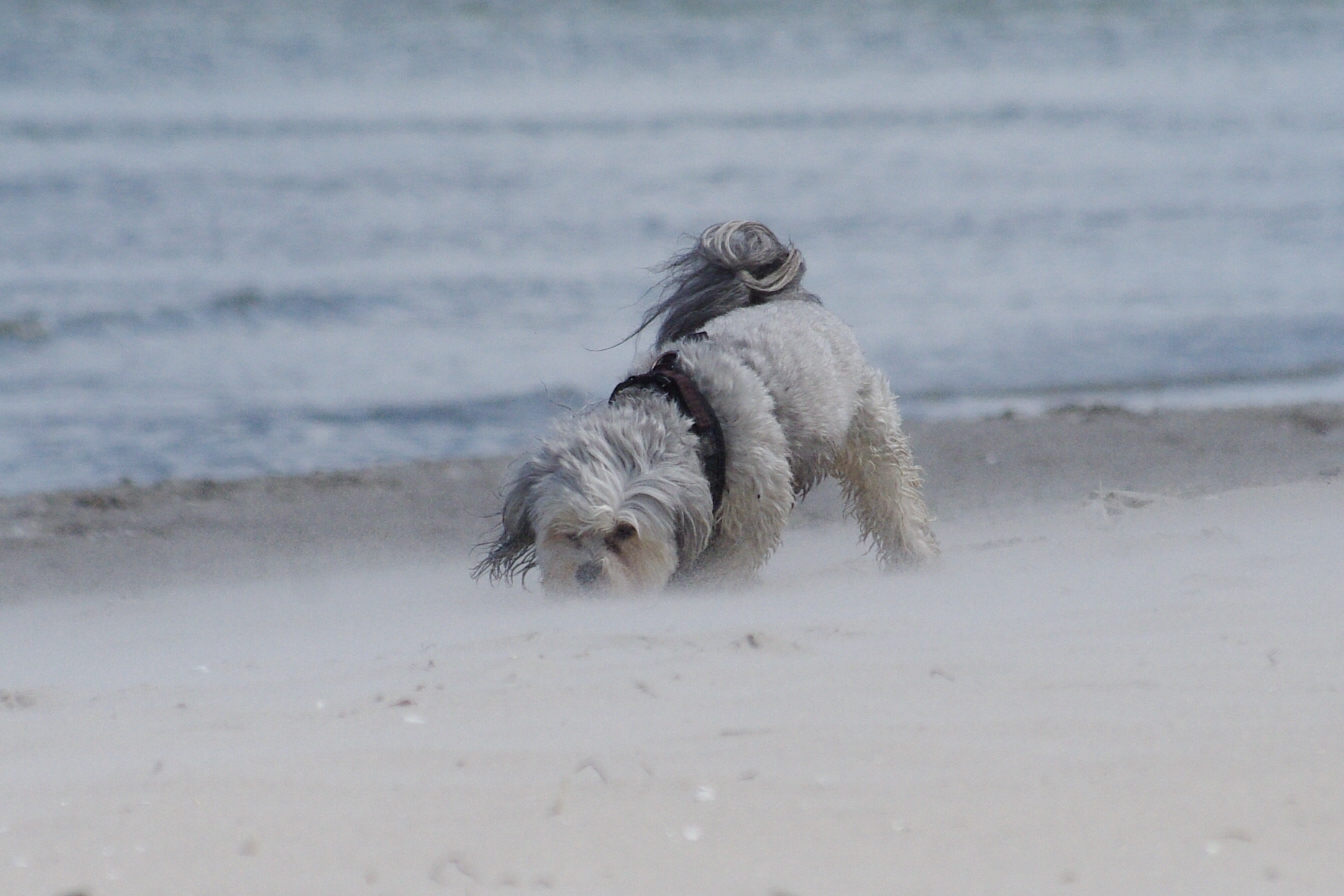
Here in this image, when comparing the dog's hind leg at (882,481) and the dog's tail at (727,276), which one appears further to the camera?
the dog's tail at (727,276)

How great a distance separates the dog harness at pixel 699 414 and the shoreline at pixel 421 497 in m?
1.79

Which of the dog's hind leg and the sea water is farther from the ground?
the dog's hind leg

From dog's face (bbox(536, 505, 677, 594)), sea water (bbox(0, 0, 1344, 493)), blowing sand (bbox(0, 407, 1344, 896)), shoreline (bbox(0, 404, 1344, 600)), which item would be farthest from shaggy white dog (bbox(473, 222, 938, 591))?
sea water (bbox(0, 0, 1344, 493))

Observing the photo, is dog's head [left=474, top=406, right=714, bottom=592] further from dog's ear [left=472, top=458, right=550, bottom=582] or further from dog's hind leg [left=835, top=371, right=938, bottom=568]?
dog's hind leg [left=835, top=371, right=938, bottom=568]

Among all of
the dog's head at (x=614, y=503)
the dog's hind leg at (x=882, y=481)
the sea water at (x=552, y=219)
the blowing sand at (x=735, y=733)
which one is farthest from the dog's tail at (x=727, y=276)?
the sea water at (x=552, y=219)

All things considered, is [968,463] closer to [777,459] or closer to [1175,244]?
[777,459]

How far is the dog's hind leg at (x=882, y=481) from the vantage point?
606cm

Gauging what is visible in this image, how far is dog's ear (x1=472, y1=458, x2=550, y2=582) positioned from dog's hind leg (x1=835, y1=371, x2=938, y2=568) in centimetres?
133

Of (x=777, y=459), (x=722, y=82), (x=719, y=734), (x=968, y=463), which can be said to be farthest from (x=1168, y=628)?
(x=722, y=82)

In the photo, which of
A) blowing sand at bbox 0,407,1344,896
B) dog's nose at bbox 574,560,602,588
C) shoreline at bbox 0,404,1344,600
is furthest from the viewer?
shoreline at bbox 0,404,1344,600

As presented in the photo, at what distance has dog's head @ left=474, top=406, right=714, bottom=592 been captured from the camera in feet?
16.4

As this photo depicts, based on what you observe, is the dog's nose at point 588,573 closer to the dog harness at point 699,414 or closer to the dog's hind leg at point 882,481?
the dog harness at point 699,414

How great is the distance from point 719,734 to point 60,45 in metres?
24.7

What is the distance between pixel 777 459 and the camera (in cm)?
540
